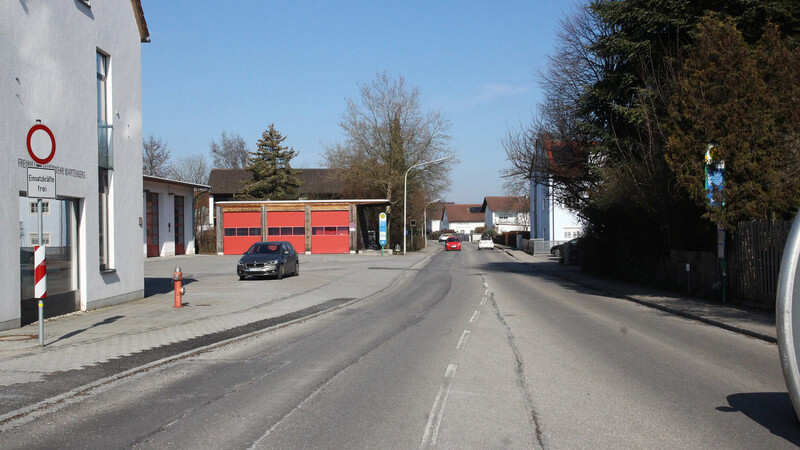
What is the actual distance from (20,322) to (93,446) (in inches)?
309

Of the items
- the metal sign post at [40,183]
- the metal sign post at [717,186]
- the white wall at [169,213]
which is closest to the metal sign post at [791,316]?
the metal sign post at [40,183]

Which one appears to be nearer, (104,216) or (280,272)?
(104,216)

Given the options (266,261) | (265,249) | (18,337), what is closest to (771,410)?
(18,337)

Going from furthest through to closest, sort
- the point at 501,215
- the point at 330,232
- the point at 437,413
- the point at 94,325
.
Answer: the point at 501,215
the point at 330,232
the point at 94,325
the point at 437,413

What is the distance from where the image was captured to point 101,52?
15.9m

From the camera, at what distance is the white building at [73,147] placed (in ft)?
38.2

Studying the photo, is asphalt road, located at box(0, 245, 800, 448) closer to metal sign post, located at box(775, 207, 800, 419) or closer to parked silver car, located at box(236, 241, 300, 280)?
metal sign post, located at box(775, 207, 800, 419)

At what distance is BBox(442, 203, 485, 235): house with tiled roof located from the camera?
15350cm

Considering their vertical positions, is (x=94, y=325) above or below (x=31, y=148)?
below

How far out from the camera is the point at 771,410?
627 cm

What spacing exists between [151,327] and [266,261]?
12425 millimetres

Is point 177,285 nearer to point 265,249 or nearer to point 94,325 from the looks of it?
point 94,325

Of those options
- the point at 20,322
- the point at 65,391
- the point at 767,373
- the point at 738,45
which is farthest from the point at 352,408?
the point at 738,45

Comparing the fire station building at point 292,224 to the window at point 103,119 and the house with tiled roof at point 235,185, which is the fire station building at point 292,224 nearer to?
the house with tiled roof at point 235,185
